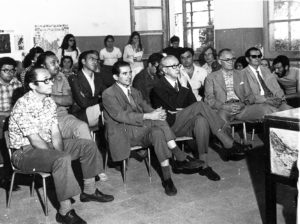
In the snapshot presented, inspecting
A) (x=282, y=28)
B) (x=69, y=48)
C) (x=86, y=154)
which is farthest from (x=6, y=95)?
(x=282, y=28)

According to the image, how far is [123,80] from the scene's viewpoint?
14.3 feet

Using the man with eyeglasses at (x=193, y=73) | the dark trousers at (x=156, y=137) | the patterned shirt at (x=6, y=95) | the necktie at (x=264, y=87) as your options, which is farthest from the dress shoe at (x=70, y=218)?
the necktie at (x=264, y=87)

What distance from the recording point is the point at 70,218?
10.8 feet

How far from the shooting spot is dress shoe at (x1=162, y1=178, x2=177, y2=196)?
3.84m

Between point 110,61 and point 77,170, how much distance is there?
3998 millimetres

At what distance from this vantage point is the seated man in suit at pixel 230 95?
198 inches

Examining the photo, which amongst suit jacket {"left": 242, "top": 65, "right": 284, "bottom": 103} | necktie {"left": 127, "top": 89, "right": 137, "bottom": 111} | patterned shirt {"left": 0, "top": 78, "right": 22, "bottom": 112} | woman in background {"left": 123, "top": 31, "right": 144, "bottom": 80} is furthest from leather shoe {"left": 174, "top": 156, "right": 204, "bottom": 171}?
woman in background {"left": 123, "top": 31, "right": 144, "bottom": 80}

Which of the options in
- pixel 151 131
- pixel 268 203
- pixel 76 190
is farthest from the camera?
pixel 151 131

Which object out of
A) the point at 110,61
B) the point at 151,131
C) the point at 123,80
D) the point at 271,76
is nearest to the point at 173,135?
the point at 151,131

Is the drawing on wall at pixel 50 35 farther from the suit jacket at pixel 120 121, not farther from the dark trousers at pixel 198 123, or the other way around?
the dark trousers at pixel 198 123

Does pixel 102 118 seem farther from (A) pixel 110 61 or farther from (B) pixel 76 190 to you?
(A) pixel 110 61

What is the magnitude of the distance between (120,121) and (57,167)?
109 cm

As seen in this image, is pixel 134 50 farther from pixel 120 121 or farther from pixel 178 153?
pixel 178 153

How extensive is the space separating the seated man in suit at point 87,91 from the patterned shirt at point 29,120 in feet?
3.78
